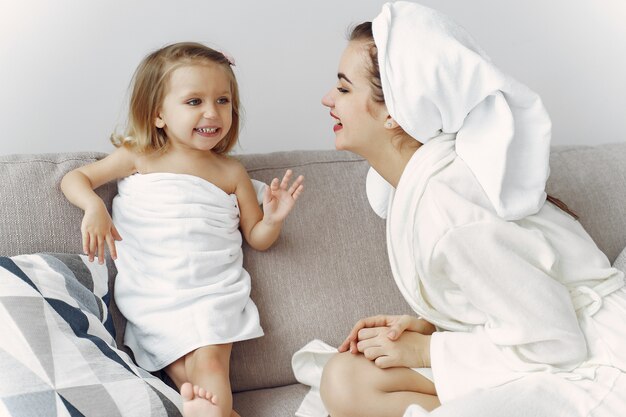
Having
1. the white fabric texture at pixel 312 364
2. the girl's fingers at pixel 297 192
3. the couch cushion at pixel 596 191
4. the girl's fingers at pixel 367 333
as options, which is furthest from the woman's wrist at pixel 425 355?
the couch cushion at pixel 596 191

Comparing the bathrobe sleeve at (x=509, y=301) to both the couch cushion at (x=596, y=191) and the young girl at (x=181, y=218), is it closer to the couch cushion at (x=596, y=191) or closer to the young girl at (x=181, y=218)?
the young girl at (x=181, y=218)

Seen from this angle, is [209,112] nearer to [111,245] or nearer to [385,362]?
[111,245]

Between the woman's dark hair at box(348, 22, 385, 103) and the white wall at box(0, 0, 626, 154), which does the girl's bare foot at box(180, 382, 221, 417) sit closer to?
the woman's dark hair at box(348, 22, 385, 103)

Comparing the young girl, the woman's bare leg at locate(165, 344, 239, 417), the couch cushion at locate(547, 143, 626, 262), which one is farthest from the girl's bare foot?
the couch cushion at locate(547, 143, 626, 262)

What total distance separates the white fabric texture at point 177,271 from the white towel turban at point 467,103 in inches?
19.8

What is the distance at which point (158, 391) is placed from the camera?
1516 millimetres

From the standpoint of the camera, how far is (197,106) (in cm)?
187

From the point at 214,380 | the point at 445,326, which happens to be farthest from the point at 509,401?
the point at 214,380

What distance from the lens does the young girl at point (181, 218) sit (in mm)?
1773

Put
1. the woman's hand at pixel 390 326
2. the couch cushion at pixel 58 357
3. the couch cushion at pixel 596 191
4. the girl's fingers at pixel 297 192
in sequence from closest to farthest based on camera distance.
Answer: the couch cushion at pixel 58 357 < the woman's hand at pixel 390 326 < the girl's fingers at pixel 297 192 < the couch cushion at pixel 596 191

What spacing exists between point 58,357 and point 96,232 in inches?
14.1

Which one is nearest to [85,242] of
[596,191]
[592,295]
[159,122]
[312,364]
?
[159,122]

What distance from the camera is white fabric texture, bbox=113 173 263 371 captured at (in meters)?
1.78

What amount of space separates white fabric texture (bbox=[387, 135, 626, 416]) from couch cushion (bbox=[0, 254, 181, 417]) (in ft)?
1.80
